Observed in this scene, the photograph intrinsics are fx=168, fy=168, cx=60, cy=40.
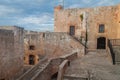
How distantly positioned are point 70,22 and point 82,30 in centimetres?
212

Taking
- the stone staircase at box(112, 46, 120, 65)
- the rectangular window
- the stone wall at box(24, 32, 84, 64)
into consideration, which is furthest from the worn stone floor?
the rectangular window

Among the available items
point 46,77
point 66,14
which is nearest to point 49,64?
point 46,77

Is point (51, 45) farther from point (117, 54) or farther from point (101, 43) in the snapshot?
point (117, 54)

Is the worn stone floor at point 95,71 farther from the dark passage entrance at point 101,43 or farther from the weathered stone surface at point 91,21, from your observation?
the dark passage entrance at point 101,43

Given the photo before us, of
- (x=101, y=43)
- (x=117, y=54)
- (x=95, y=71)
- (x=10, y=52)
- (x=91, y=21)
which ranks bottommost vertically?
(x=95, y=71)

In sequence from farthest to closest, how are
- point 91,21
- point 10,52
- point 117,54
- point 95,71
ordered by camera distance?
1. point 91,21
2. point 117,54
3. point 10,52
4. point 95,71

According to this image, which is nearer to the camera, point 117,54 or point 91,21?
point 117,54

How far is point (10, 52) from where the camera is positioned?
1362 cm

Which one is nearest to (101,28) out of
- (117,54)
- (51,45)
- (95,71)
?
(51,45)

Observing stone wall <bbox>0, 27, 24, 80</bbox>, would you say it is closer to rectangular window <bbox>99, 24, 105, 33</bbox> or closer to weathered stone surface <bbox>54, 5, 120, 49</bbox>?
weathered stone surface <bbox>54, 5, 120, 49</bbox>

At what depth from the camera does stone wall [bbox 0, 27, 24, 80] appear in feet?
41.0

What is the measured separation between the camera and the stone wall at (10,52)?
41.0 ft

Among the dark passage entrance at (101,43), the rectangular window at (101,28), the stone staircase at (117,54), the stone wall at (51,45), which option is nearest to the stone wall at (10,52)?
the stone wall at (51,45)

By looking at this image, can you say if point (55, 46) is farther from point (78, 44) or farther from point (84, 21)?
point (84, 21)
